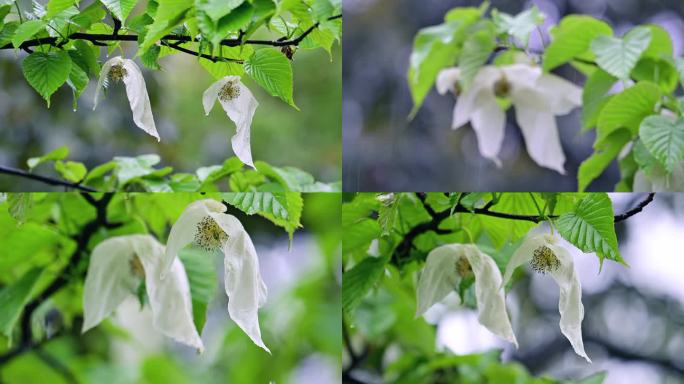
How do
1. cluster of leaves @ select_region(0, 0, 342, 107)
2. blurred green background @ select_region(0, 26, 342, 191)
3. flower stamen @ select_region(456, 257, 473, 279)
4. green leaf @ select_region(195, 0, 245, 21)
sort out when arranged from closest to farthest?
green leaf @ select_region(195, 0, 245, 21), cluster of leaves @ select_region(0, 0, 342, 107), flower stamen @ select_region(456, 257, 473, 279), blurred green background @ select_region(0, 26, 342, 191)

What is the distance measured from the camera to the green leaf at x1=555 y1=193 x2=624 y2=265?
729 mm

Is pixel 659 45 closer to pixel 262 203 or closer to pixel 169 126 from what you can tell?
pixel 262 203

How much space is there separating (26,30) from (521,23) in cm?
54

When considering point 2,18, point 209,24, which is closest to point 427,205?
point 209,24

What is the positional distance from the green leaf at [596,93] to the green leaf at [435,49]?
151 millimetres

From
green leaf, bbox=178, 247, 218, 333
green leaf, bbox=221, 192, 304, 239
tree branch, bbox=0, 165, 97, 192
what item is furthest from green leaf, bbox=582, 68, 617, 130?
tree branch, bbox=0, 165, 97, 192

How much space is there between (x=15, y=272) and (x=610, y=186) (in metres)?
0.75

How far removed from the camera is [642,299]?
105cm

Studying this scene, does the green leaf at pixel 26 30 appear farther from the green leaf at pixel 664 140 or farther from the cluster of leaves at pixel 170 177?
the green leaf at pixel 664 140

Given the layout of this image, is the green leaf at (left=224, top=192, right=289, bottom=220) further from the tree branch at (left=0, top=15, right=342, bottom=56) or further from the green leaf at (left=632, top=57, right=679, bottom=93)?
the green leaf at (left=632, top=57, right=679, bottom=93)

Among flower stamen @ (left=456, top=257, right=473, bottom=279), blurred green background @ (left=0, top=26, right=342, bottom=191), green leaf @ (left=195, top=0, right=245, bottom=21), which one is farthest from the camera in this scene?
blurred green background @ (left=0, top=26, right=342, bottom=191)

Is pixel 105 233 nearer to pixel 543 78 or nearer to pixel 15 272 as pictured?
pixel 15 272

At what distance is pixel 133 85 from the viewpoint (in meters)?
0.75

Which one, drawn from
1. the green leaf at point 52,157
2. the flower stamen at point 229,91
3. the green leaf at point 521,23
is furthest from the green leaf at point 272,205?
the green leaf at point 521,23
